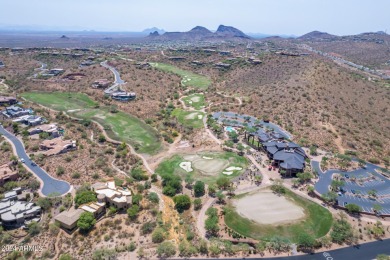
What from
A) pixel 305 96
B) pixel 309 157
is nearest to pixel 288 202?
pixel 309 157

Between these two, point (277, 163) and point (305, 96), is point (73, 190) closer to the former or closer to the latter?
point (277, 163)

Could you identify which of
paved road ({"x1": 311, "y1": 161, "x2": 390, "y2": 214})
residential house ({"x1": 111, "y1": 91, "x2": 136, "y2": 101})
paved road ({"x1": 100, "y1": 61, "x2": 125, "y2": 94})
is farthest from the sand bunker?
paved road ({"x1": 100, "y1": 61, "x2": 125, "y2": 94})

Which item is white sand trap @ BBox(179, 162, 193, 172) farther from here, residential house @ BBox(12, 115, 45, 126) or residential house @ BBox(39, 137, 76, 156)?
residential house @ BBox(12, 115, 45, 126)

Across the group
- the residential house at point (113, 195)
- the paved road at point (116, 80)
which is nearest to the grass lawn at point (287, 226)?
the residential house at point (113, 195)

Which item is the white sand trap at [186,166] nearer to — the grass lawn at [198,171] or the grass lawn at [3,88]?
the grass lawn at [198,171]

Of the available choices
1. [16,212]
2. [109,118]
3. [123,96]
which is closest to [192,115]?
[109,118]

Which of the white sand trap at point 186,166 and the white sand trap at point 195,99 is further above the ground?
Answer: the white sand trap at point 195,99
